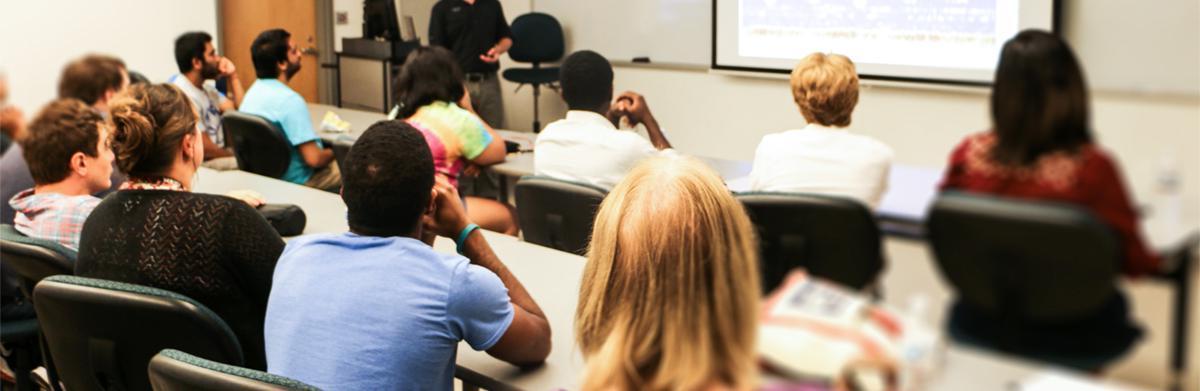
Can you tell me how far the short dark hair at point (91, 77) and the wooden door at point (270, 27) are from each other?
13.1 inches

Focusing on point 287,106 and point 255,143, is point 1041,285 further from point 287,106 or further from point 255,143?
point 255,143

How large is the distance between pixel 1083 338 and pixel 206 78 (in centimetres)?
211

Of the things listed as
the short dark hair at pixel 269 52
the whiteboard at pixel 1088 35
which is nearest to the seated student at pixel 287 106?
the short dark hair at pixel 269 52

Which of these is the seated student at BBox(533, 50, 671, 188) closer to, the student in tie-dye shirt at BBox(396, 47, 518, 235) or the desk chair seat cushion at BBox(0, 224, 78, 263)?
the student in tie-dye shirt at BBox(396, 47, 518, 235)

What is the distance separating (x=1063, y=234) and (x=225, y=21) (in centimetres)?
203

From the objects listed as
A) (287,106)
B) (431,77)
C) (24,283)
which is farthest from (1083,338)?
(24,283)

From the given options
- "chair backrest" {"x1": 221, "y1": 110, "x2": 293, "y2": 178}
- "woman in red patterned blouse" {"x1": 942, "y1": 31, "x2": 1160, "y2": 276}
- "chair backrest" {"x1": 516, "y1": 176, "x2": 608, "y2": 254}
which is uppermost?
"woman in red patterned blouse" {"x1": 942, "y1": 31, "x2": 1160, "y2": 276}

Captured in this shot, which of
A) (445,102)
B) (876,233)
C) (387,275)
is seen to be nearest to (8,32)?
(445,102)

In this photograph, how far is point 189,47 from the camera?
7.82 feet

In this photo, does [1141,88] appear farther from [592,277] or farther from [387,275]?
[387,275]

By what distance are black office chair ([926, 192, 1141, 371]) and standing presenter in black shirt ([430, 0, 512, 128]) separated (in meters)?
1.26

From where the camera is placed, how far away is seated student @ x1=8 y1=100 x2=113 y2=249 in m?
2.64

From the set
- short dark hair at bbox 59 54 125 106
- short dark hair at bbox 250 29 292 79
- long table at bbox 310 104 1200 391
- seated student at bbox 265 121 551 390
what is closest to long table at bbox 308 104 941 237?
long table at bbox 310 104 1200 391

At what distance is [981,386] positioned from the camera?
0.60m
